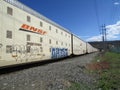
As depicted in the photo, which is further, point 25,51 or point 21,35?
point 25,51

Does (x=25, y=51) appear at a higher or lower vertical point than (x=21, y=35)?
lower

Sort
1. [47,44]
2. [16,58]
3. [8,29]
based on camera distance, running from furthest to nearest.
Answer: [47,44] < [16,58] < [8,29]

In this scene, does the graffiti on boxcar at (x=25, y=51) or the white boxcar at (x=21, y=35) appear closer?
the white boxcar at (x=21, y=35)

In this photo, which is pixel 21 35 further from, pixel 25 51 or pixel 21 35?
pixel 25 51

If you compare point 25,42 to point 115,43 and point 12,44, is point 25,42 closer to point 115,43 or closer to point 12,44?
point 12,44

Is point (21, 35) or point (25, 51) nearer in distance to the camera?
point (21, 35)

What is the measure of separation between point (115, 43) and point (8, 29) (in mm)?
144025

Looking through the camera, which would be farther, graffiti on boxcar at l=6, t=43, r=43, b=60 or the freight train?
graffiti on boxcar at l=6, t=43, r=43, b=60

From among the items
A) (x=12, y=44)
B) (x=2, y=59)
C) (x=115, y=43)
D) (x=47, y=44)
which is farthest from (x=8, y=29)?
(x=115, y=43)

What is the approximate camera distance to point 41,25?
19312mm

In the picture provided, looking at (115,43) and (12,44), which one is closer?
(12,44)

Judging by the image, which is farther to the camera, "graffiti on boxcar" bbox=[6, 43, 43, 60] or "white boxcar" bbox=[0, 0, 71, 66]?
"graffiti on boxcar" bbox=[6, 43, 43, 60]

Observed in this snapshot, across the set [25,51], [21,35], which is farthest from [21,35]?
[25,51]

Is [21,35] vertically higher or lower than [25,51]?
higher
